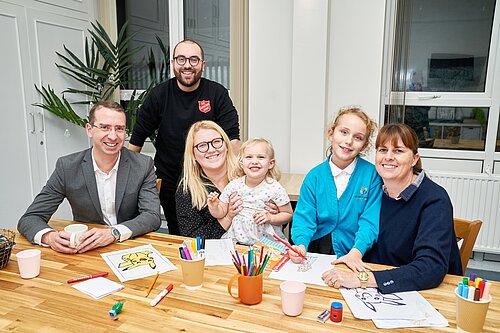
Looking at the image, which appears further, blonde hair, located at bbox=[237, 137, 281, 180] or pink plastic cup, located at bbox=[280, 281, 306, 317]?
blonde hair, located at bbox=[237, 137, 281, 180]

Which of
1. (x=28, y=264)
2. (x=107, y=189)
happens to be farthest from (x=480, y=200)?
(x=28, y=264)

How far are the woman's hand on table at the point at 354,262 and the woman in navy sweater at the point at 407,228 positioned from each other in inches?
A: 2.9

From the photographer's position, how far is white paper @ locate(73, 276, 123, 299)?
1.24 meters

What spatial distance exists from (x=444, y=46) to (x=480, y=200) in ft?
4.40

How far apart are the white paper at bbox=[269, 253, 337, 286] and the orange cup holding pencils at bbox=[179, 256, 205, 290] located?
25 centimetres

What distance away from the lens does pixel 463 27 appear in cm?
336

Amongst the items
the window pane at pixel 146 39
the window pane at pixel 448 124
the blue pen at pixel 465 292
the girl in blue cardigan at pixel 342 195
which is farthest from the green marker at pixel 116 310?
the window pane at pixel 146 39

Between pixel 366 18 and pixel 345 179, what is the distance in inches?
76.5

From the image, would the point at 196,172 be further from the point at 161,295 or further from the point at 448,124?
the point at 448,124

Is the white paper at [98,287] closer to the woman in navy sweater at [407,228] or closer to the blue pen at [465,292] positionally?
the woman in navy sweater at [407,228]

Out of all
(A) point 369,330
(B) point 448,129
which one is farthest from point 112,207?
(B) point 448,129

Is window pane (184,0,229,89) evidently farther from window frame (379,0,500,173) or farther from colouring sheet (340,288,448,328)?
colouring sheet (340,288,448,328)

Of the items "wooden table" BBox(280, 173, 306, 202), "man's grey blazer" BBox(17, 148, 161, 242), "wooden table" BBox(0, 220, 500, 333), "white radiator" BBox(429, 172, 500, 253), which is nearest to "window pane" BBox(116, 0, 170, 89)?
"wooden table" BBox(280, 173, 306, 202)

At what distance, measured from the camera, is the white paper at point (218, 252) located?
1.47m
